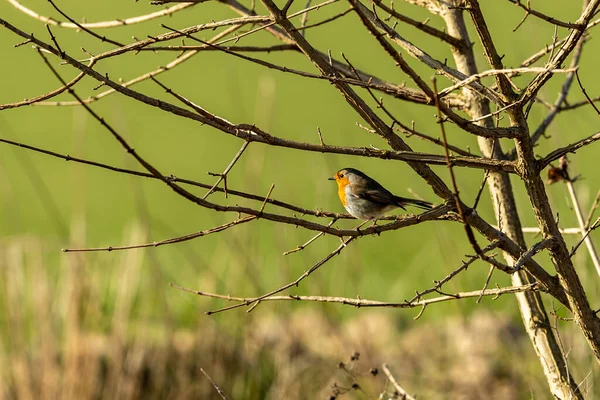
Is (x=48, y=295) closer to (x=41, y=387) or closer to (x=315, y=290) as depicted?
(x=41, y=387)

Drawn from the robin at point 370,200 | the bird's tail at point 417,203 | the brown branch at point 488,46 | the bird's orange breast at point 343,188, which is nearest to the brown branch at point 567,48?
the brown branch at point 488,46

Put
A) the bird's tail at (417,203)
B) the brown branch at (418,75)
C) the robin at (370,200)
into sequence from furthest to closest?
the robin at (370,200) → the bird's tail at (417,203) → the brown branch at (418,75)

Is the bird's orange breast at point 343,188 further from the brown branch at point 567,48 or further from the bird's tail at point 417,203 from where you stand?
the brown branch at point 567,48

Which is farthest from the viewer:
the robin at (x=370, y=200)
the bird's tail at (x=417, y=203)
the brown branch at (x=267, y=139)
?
the robin at (x=370, y=200)

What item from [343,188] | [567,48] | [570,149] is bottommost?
[570,149]

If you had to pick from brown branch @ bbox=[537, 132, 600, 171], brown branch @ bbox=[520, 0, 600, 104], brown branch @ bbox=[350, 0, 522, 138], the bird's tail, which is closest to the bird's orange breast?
the bird's tail

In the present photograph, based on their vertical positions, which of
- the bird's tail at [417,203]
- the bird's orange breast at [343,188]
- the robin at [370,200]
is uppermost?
the bird's orange breast at [343,188]

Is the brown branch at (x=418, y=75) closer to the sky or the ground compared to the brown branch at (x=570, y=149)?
closer to the sky

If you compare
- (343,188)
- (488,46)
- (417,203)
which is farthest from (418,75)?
(343,188)

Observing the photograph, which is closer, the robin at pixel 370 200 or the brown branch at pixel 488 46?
the brown branch at pixel 488 46

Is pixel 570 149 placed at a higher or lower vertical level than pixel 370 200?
lower

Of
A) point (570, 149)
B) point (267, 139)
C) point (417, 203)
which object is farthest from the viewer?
point (417, 203)

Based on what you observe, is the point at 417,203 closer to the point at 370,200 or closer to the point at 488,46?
the point at 370,200

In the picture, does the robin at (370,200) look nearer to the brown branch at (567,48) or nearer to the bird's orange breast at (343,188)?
the bird's orange breast at (343,188)
